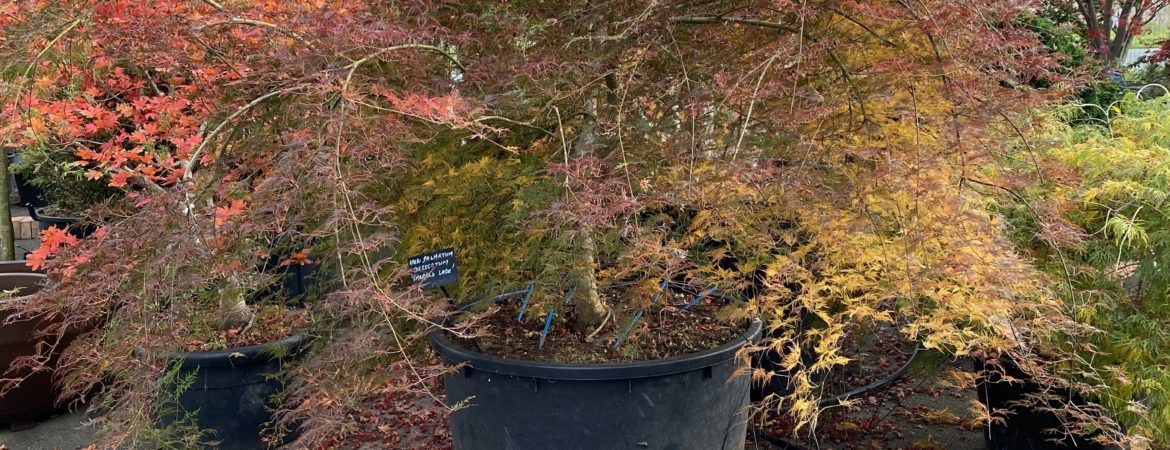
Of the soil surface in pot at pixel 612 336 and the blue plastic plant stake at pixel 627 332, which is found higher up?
the blue plastic plant stake at pixel 627 332

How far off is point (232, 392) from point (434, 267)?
1505 millimetres

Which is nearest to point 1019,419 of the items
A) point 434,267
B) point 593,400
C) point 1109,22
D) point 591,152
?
point 593,400

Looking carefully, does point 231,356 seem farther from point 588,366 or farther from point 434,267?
point 588,366

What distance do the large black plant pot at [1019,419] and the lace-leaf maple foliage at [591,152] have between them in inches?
13.6

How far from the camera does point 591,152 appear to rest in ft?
6.81

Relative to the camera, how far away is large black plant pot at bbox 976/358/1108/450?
2557mm

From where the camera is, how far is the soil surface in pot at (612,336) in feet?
7.70

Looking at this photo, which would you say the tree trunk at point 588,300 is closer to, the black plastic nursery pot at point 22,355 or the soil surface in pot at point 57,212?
the black plastic nursery pot at point 22,355

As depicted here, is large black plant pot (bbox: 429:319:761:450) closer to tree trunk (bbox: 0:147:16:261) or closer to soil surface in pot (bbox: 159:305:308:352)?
soil surface in pot (bbox: 159:305:308:352)

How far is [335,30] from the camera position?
1.87m

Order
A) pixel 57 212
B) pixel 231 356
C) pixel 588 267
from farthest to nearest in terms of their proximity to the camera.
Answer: pixel 57 212 → pixel 231 356 → pixel 588 267

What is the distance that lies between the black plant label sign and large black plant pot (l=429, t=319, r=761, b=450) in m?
0.23

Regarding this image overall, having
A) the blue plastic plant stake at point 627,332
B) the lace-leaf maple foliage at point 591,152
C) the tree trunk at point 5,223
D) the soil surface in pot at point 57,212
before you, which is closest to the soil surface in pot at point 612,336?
the blue plastic plant stake at point 627,332

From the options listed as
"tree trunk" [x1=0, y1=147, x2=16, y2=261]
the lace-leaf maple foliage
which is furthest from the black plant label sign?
"tree trunk" [x1=0, y1=147, x2=16, y2=261]
